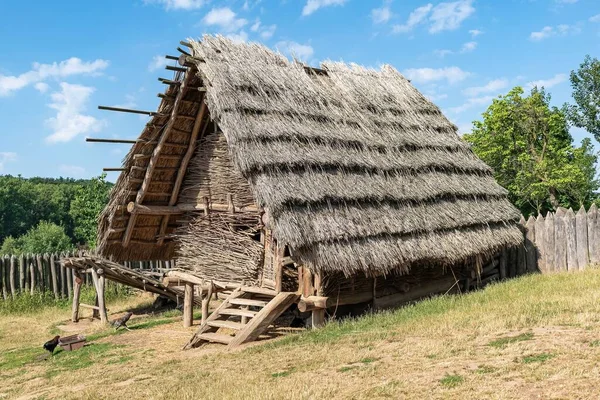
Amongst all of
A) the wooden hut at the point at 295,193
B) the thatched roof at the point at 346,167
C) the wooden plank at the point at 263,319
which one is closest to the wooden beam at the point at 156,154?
the wooden hut at the point at 295,193

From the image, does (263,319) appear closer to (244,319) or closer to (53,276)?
(244,319)

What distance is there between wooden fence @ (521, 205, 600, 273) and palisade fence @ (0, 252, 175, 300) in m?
10.8

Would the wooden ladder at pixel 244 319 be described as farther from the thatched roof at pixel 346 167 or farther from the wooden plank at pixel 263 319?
the thatched roof at pixel 346 167

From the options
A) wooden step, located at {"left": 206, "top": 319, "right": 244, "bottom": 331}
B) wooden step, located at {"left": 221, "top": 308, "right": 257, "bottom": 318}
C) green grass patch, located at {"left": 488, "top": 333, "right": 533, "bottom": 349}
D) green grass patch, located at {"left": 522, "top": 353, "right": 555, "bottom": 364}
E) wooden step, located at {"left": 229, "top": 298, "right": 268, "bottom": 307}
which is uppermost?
wooden step, located at {"left": 229, "top": 298, "right": 268, "bottom": 307}

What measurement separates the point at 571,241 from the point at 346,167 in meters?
7.36

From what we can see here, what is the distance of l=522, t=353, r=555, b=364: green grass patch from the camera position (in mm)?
6286

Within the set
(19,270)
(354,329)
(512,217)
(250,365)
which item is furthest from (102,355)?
(512,217)

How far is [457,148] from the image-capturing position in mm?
15562

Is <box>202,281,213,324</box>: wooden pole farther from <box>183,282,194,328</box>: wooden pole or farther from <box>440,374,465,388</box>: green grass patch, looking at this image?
<box>440,374,465,388</box>: green grass patch

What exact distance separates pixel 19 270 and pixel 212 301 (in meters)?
6.68

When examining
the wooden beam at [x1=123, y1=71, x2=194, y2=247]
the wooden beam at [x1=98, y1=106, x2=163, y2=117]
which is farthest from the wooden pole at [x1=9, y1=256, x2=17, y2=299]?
the wooden beam at [x1=98, y1=106, x2=163, y2=117]

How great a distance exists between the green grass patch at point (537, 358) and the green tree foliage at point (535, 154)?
2417 cm

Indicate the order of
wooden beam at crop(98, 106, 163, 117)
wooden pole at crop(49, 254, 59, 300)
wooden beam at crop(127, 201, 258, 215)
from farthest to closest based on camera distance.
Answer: wooden pole at crop(49, 254, 59, 300) → wooden beam at crop(127, 201, 258, 215) → wooden beam at crop(98, 106, 163, 117)

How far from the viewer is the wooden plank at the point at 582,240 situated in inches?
578
